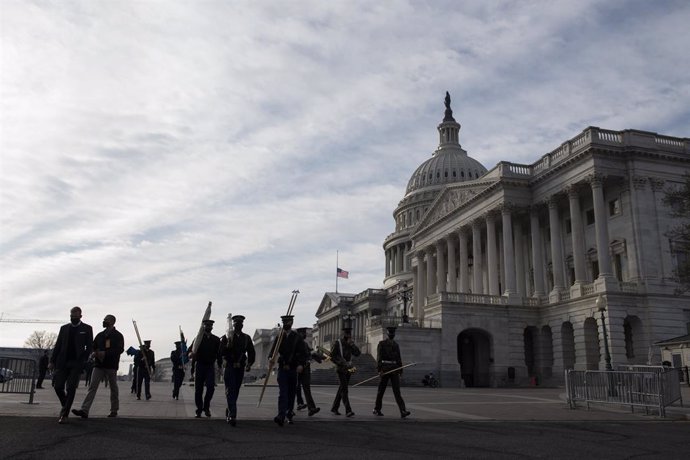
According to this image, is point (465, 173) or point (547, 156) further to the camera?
point (465, 173)

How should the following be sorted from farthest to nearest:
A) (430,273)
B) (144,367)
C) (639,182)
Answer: (430,273) → (639,182) → (144,367)

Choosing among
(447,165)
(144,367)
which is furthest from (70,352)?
(447,165)

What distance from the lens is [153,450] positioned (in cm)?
897

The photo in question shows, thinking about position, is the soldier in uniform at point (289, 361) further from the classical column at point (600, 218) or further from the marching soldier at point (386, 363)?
the classical column at point (600, 218)

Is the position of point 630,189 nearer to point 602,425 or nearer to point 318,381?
point 318,381

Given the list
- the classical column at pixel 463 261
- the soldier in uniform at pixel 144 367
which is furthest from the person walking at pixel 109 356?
the classical column at pixel 463 261

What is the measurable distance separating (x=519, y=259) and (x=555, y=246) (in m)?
7.04

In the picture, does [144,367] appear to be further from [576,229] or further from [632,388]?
[576,229]

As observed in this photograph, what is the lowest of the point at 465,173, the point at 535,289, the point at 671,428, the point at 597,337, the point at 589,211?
the point at 671,428

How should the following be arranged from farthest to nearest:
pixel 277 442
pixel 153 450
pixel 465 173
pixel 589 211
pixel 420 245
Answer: pixel 465 173
pixel 420 245
pixel 589 211
pixel 277 442
pixel 153 450

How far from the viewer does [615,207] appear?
48.5m

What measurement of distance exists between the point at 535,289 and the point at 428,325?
10.6 metres

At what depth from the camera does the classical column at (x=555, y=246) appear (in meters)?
51.2

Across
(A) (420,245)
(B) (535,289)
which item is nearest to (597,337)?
(B) (535,289)
